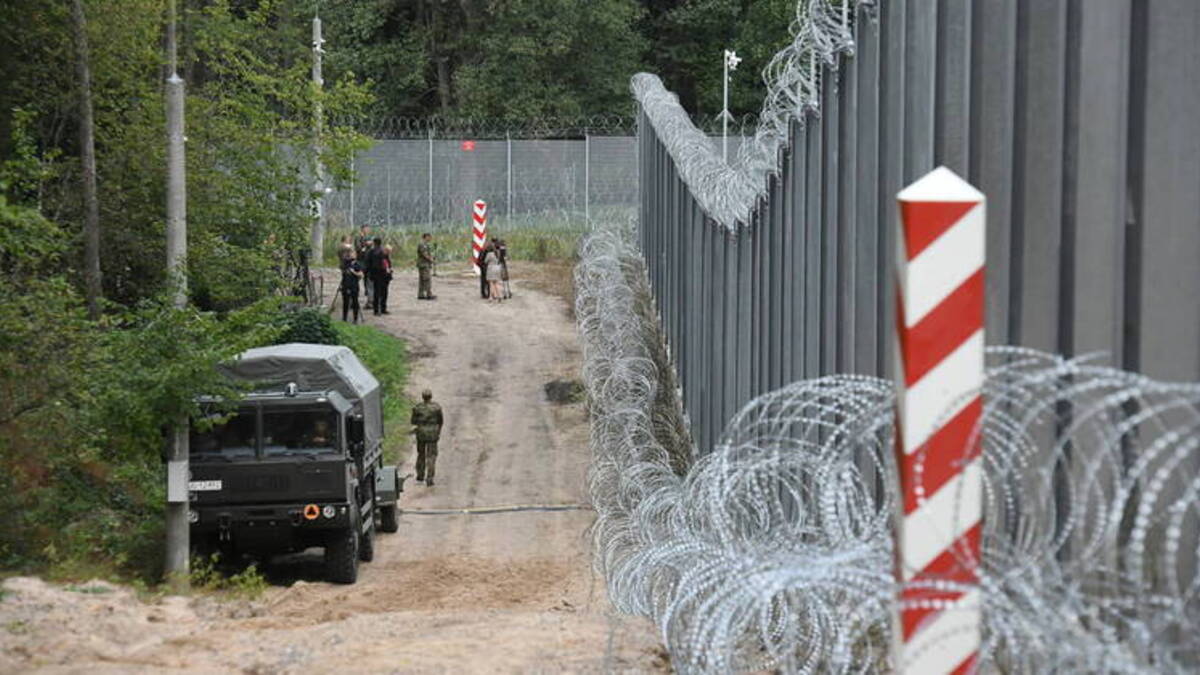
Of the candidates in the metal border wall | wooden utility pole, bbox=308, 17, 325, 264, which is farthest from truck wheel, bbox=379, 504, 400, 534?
wooden utility pole, bbox=308, 17, 325, 264

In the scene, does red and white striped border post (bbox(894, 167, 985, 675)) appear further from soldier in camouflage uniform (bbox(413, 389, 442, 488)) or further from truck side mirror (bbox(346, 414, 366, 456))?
soldier in camouflage uniform (bbox(413, 389, 442, 488))

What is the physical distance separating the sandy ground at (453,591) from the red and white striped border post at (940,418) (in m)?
4.32

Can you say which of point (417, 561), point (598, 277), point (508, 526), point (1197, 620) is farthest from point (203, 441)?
point (1197, 620)

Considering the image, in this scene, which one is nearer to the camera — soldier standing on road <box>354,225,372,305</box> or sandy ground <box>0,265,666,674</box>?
sandy ground <box>0,265,666,674</box>

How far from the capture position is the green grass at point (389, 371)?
27438 millimetres

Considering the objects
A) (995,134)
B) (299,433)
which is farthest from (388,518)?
(995,134)

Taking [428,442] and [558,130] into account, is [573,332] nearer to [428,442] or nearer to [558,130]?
→ [428,442]

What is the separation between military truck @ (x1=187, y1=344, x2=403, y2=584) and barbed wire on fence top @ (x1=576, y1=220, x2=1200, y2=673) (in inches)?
235

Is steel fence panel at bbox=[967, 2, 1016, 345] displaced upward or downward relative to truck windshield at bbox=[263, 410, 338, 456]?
upward

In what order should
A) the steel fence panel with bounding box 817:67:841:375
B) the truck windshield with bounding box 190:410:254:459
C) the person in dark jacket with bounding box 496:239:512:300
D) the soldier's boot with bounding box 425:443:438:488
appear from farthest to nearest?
1. the person in dark jacket with bounding box 496:239:512:300
2. the soldier's boot with bounding box 425:443:438:488
3. the truck windshield with bounding box 190:410:254:459
4. the steel fence panel with bounding box 817:67:841:375

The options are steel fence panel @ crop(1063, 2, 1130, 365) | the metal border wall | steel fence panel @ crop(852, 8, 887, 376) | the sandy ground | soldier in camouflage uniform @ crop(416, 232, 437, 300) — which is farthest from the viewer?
soldier in camouflage uniform @ crop(416, 232, 437, 300)

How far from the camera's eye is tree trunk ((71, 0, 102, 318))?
24.3m

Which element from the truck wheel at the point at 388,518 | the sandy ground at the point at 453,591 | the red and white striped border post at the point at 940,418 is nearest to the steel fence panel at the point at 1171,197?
the red and white striped border post at the point at 940,418

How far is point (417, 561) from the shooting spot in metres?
20.1
